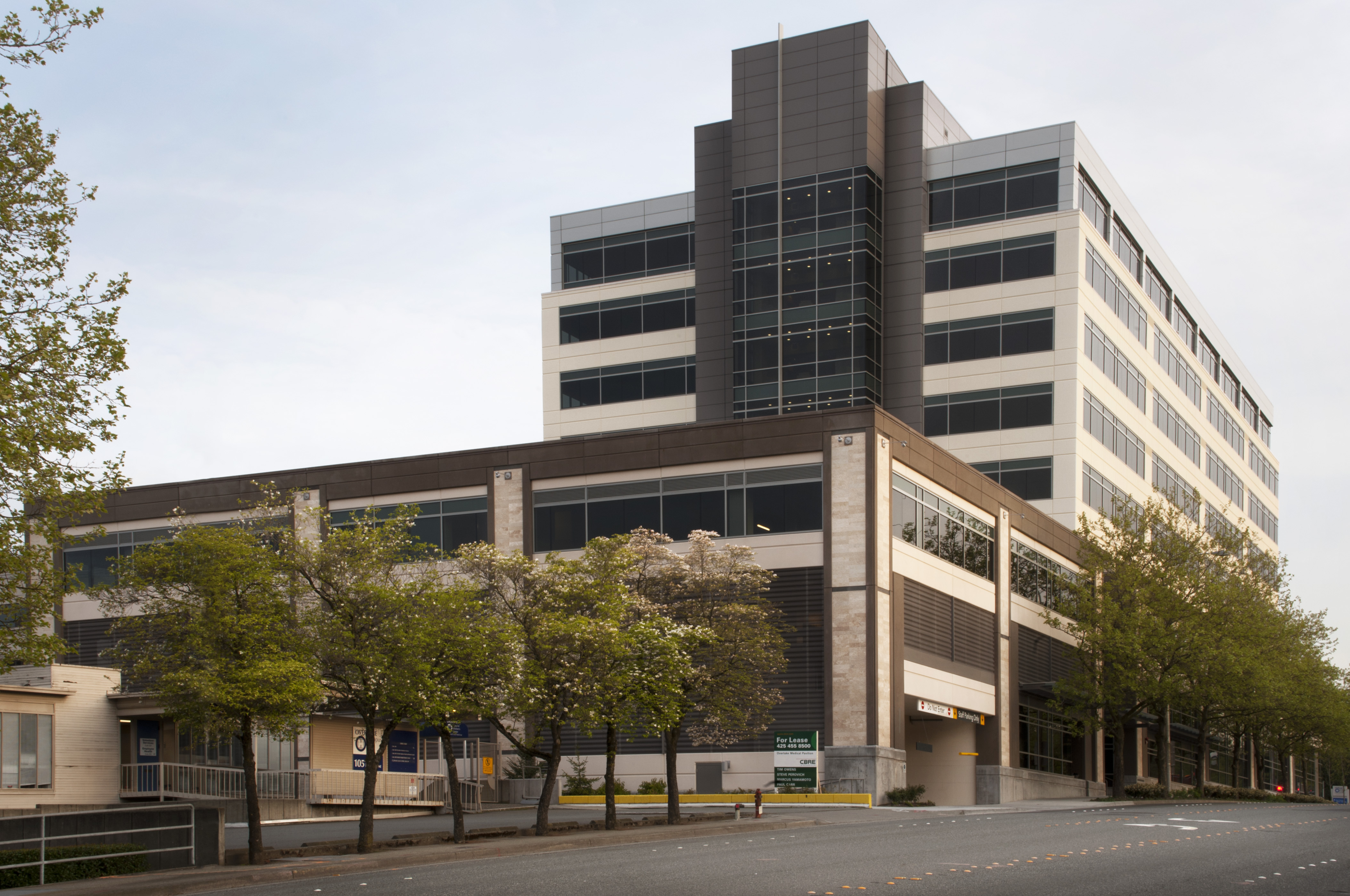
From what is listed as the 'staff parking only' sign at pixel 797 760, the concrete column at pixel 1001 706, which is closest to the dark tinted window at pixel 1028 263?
the concrete column at pixel 1001 706

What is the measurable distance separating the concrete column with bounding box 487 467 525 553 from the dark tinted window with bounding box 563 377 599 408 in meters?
20.8

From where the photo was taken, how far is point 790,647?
45.1 meters

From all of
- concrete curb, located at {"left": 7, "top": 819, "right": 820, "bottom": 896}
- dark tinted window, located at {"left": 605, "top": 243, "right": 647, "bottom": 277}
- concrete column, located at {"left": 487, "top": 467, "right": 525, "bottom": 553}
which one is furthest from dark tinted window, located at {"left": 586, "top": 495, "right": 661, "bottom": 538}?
dark tinted window, located at {"left": 605, "top": 243, "right": 647, "bottom": 277}

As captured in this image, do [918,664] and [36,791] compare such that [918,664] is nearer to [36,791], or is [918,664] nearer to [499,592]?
[499,592]

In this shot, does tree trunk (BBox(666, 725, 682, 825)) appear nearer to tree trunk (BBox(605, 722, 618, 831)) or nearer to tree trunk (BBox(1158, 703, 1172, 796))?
tree trunk (BBox(605, 722, 618, 831))

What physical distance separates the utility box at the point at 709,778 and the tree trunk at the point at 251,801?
21.8 m

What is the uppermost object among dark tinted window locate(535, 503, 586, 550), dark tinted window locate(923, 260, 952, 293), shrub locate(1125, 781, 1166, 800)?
dark tinted window locate(923, 260, 952, 293)

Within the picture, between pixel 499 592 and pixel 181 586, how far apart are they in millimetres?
7610

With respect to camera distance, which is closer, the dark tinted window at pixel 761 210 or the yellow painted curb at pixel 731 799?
the yellow painted curb at pixel 731 799

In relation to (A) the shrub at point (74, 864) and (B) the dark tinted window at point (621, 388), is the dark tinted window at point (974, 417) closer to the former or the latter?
(B) the dark tinted window at point (621, 388)

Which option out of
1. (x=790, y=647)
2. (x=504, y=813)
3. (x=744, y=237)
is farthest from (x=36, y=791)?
(x=744, y=237)

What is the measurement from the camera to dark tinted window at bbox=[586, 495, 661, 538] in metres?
49.8

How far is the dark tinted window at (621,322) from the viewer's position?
7288cm

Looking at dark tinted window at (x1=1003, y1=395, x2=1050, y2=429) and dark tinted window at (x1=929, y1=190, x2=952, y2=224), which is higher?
dark tinted window at (x1=929, y1=190, x2=952, y2=224)
